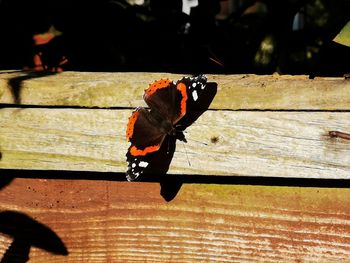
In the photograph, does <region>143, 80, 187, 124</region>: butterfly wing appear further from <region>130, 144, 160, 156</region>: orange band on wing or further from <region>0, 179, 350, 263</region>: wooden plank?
<region>0, 179, 350, 263</region>: wooden plank

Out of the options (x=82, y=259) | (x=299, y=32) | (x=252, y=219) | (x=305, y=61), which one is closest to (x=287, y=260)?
(x=252, y=219)

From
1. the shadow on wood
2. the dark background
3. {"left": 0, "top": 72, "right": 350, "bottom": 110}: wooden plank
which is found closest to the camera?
{"left": 0, "top": 72, "right": 350, "bottom": 110}: wooden plank

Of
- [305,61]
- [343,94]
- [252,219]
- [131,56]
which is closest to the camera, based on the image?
[343,94]

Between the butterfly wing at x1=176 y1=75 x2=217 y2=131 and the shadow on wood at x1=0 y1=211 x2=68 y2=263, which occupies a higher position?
the butterfly wing at x1=176 y1=75 x2=217 y2=131

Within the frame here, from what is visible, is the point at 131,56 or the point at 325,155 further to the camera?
the point at 131,56

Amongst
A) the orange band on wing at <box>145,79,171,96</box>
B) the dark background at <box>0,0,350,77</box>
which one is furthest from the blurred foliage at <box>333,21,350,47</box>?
the dark background at <box>0,0,350,77</box>

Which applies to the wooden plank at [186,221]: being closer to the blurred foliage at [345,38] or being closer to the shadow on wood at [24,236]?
the shadow on wood at [24,236]

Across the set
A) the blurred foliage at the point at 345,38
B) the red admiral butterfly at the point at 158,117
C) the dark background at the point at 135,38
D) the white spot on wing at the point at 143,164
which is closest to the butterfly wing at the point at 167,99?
the red admiral butterfly at the point at 158,117

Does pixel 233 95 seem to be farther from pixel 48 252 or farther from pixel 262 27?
pixel 262 27

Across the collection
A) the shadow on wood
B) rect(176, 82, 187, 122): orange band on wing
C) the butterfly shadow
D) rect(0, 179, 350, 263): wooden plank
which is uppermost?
rect(176, 82, 187, 122): orange band on wing
